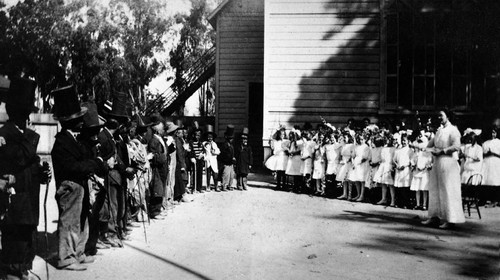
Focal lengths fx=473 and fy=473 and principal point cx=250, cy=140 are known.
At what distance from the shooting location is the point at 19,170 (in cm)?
518

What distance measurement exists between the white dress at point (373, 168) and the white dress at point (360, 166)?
0.44ft

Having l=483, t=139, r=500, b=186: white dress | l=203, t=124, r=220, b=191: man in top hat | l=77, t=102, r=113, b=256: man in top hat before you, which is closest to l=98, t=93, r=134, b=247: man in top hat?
l=77, t=102, r=113, b=256: man in top hat

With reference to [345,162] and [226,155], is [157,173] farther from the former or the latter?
[345,162]

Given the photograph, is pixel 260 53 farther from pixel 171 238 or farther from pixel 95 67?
pixel 171 238

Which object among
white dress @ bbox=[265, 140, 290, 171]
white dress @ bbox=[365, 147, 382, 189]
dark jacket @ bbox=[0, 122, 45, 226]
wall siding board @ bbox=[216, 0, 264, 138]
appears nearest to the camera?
dark jacket @ bbox=[0, 122, 45, 226]

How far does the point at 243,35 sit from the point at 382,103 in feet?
26.4

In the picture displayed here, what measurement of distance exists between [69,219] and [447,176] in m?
6.72

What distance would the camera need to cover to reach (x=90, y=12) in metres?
9.21

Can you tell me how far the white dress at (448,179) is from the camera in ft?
29.2

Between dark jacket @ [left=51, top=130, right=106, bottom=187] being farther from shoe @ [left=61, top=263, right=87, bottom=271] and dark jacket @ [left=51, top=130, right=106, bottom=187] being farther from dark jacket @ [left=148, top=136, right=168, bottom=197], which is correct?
dark jacket @ [left=148, top=136, right=168, bottom=197]

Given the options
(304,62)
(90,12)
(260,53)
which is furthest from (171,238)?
(260,53)

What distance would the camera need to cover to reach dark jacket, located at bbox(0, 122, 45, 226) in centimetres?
509

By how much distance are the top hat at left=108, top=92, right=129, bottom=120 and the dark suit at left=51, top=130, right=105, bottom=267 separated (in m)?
1.57

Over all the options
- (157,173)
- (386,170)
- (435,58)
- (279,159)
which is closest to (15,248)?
(157,173)
